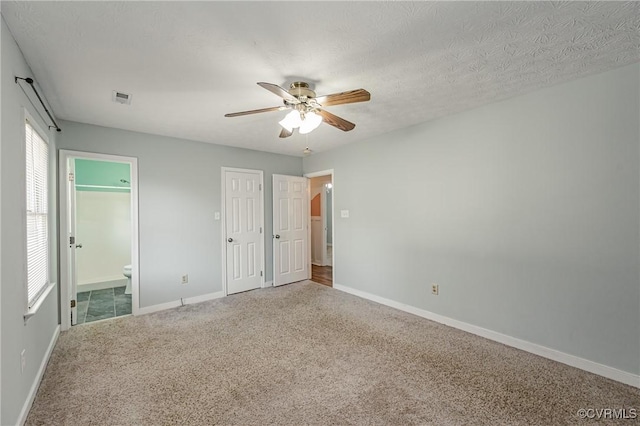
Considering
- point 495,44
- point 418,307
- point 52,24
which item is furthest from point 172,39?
point 418,307

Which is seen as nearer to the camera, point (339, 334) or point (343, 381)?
point (343, 381)

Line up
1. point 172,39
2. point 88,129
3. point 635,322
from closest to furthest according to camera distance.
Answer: point 172,39 < point 635,322 < point 88,129

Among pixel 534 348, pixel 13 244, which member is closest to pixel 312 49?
pixel 13 244

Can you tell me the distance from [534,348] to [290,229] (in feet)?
12.1

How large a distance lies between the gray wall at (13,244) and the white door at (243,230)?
250cm

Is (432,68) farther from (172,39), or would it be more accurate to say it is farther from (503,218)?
(172,39)

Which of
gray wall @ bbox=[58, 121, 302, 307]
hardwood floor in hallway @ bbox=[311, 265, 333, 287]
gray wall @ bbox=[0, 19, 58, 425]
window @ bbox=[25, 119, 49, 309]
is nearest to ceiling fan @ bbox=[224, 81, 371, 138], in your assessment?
gray wall @ bbox=[0, 19, 58, 425]

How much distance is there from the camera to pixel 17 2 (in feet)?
4.70

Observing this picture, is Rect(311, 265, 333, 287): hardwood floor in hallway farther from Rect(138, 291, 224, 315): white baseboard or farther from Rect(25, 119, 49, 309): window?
Rect(25, 119, 49, 309): window

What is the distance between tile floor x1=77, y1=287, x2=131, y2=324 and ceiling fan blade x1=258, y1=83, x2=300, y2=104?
139 inches

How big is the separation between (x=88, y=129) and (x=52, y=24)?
2.09 meters

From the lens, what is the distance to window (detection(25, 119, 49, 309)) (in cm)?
208

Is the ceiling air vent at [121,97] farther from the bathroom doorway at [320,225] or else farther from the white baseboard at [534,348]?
the bathroom doorway at [320,225]

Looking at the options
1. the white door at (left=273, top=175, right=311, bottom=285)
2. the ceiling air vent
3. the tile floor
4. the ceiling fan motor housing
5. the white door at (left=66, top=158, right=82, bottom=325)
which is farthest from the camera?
the white door at (left=273, top=175, right=311, bottom=285)
